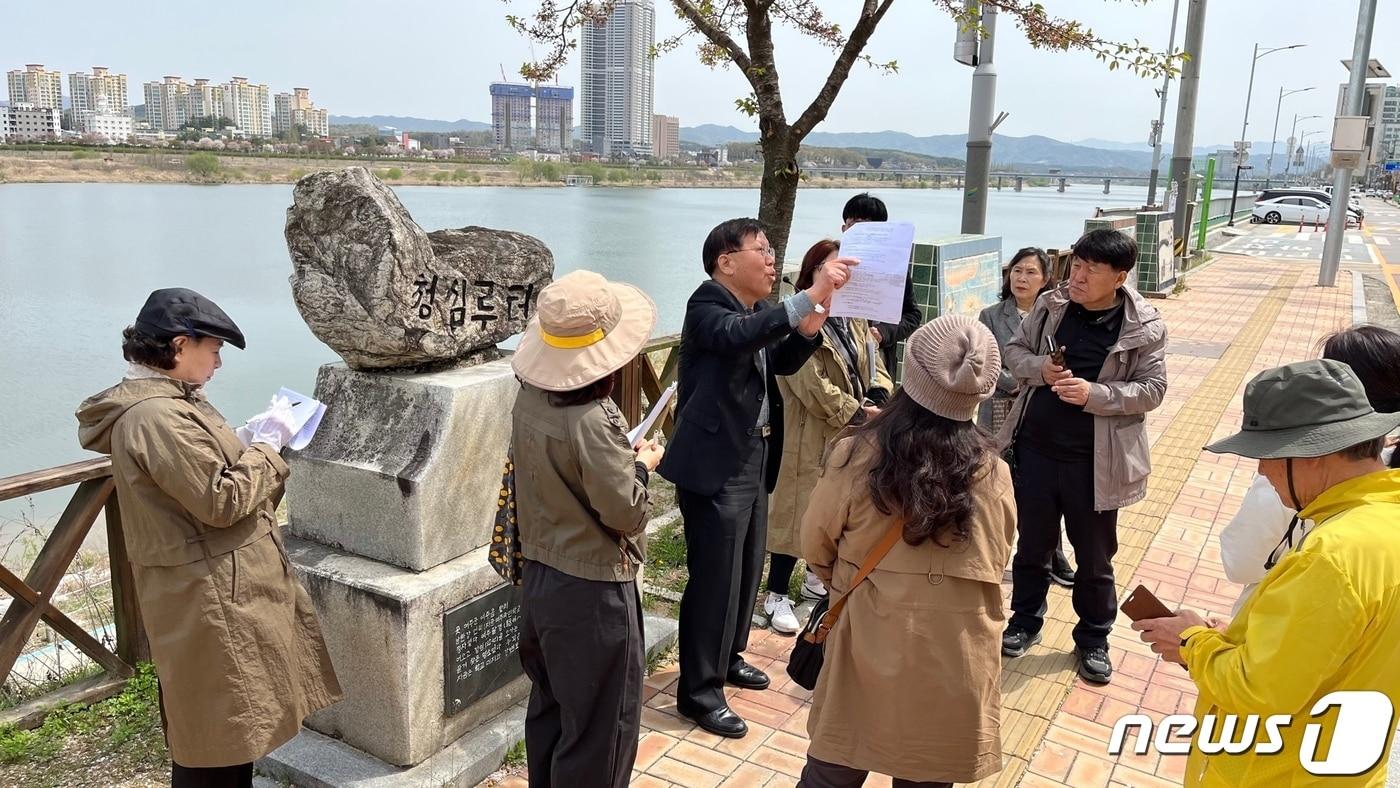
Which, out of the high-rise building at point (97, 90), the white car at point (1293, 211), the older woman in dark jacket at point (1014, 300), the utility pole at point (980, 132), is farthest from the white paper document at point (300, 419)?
the high-rise building at point (97, 90)

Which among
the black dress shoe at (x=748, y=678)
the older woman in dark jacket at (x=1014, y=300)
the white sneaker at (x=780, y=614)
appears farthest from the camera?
the older woman in dark jacket at (x=1014, y=300)

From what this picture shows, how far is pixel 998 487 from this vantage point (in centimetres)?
212

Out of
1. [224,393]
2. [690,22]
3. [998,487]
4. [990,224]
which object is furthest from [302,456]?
[990,224]

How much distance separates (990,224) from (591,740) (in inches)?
729

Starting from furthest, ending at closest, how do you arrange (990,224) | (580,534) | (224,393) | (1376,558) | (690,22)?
(990,224) → (224,393) → (690,22) → (580,534) → (1376,558)

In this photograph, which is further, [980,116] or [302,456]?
[980,116]

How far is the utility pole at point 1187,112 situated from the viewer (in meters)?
15.6

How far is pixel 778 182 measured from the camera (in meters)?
5.34

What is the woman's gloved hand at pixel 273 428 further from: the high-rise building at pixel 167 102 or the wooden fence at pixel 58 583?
the high-rise building at pixel 167 102

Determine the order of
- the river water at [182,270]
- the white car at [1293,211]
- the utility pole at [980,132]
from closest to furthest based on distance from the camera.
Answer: the utility pole at [980,132] → the river water at [182,270] → the white car at [1293,211]

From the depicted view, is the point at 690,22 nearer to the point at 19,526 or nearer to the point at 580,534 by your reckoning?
the point at 580,534

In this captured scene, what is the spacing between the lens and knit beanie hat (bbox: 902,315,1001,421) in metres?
1.99

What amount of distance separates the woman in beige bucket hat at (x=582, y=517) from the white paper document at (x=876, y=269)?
41.9 inches

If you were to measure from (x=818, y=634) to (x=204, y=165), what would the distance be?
910 inches
